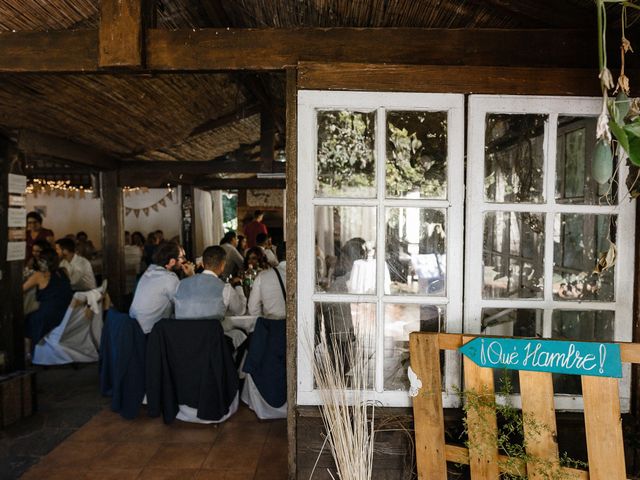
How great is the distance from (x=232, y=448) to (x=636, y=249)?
2.69m

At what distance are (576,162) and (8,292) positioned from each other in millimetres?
4022

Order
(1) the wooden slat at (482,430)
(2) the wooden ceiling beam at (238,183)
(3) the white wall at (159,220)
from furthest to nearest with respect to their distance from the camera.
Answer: (3) the white wall at (159,220), (2) the wooden ceiling beam at (238,183), (1) the wooden slat at (482,430)

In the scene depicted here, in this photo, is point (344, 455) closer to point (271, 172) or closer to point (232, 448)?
point (232, 448)

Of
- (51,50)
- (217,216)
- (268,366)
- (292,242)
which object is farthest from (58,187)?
(292,242)

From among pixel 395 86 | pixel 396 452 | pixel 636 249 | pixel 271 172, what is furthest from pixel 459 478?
pixel 271 172

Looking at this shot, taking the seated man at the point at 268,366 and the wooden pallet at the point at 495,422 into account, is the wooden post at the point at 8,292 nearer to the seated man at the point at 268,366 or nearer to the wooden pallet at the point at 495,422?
the seated man at the point at 268,366

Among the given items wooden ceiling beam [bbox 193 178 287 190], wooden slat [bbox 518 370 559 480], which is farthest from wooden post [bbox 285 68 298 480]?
wooden ceiling beam [bbox 193 178 287 190]

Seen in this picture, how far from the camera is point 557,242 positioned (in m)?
2.24

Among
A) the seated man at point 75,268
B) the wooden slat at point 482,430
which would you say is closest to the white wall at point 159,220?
the seated man at point 75,268

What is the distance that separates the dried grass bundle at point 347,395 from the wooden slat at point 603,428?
2.92 feet

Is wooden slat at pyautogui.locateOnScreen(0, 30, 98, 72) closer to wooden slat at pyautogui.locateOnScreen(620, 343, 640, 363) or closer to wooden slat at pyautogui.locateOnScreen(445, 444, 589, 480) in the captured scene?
wooden slat at pyautogui.locateOnScreen(445, 444, 589, 480)

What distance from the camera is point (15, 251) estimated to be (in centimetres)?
364

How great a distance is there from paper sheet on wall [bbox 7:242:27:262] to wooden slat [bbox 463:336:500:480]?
341cm

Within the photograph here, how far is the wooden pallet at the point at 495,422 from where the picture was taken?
1860 millimetres
